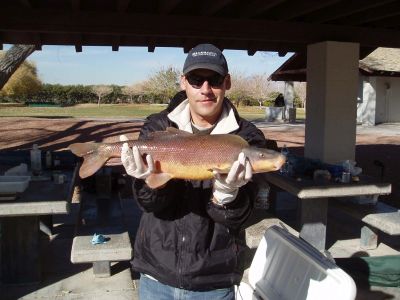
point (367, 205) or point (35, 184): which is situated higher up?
point (35, 184)

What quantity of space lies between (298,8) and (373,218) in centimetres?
311

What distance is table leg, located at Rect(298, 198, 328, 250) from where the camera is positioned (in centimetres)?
579

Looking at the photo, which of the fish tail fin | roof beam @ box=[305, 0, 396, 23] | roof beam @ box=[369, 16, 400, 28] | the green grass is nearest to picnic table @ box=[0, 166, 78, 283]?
the fish tail fin

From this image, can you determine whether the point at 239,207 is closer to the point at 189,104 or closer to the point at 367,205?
the point at 189,104

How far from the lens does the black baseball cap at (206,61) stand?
2.23 m

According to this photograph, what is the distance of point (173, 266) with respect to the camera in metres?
2.26

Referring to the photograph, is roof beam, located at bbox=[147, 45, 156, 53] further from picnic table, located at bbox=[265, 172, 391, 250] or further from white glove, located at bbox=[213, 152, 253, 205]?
white glove, located at bbox=[213, 152, 253, 205]

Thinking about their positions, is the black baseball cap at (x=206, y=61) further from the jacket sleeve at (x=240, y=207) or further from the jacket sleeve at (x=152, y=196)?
the jacket sleeve at (x=152, y=196)

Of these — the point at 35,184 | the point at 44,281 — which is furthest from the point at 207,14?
the point at 44,281

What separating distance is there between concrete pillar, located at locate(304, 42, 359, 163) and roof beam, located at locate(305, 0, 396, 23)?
392 millimetres

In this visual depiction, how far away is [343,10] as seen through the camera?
6.52 m

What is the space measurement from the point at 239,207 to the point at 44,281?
3556mm

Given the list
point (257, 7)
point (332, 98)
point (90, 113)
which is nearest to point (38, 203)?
point (257, 7)

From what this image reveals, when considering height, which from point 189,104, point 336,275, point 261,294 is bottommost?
point 261,294
